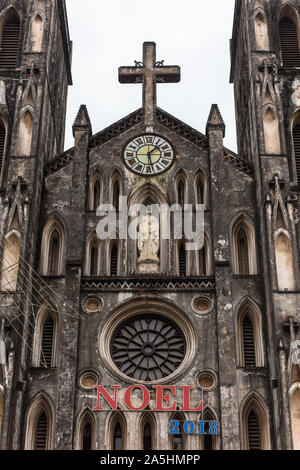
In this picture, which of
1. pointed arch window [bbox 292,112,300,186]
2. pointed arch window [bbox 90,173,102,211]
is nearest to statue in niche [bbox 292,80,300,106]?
pointed arch window [bbox 292,112,300,186]

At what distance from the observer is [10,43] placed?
3638cm

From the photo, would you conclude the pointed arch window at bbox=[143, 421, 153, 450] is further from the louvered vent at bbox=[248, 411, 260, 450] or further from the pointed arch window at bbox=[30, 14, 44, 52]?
the pointed arch window at bbox=[30, 14, 44, 52]

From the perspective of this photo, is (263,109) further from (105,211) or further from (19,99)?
(19,99)

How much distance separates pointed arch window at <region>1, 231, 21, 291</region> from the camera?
95.1ft

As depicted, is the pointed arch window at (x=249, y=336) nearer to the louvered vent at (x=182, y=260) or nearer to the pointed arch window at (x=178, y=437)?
the louvered vent at (x=182, y=260)

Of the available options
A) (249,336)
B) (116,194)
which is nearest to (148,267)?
(116,194)

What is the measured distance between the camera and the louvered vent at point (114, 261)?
30672 millimetres

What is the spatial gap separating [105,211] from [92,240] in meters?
1.23

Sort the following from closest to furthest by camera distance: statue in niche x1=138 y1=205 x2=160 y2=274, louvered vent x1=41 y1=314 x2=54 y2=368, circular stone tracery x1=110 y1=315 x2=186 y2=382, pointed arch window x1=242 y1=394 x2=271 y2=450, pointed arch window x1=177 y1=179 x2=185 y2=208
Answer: pointed arch window x1=242 y1=394 x2=271 y2=450, circular stone tracery x1=110 y1=315 x2=186 y2=382, louvered vent x1=41 y1=314 x2=54 y2=368, statue in niche x1=138 y1=205 x2=160 y2=274, pointed arch window x1=177 y1=179 x2=185 y2=208

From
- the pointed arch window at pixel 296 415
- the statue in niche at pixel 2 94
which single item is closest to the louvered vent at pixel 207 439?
the pointed arch window at pixel 296 415

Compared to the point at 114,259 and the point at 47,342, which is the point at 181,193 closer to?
the point at 114,259

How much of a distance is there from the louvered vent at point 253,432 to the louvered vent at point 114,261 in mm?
6879

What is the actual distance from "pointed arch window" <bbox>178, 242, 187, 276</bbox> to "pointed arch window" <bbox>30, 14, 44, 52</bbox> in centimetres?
1032
